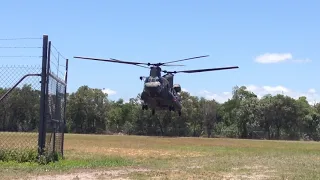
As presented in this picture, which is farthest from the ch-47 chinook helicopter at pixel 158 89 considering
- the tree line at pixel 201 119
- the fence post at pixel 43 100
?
the tree line at pixel 201 119

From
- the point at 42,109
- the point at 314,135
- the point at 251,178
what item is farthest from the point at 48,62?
the point at 314,135

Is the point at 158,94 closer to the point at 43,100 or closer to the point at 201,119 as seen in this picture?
the point at 43,100

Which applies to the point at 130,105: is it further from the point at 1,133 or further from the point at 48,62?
the point at 48,62

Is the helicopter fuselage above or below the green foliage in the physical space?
above

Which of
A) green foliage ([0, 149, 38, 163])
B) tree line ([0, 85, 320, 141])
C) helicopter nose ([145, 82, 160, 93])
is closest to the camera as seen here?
green foliage ([0, 149, 38, 163])

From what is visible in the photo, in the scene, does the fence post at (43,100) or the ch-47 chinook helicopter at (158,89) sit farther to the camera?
the ch-47 chinook helicopter at (158,89)

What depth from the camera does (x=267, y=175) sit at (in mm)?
12555

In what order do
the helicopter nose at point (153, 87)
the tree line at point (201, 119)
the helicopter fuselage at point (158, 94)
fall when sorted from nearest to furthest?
1. the helicopter nose at point (153, 87)
2. the helicopter fuselage at point (158, 94)
3. the tree line at point (201, 119)

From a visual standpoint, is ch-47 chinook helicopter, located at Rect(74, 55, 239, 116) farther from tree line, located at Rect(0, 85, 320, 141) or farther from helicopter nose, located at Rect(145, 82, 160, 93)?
tree line, located at Rect(0, 85, 320, 141)

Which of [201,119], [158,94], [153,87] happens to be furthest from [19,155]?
[201,119]

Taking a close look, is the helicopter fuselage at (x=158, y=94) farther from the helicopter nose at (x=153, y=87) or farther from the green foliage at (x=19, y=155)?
the green foliage at (x=19, y=155)

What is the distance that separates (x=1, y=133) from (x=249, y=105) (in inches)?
3300

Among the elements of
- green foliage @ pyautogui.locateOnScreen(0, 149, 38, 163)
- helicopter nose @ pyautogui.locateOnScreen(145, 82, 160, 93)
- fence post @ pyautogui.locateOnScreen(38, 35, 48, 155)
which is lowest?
green foliage @ pyautogui.locateOnScreen(0, 149, 38, 163)

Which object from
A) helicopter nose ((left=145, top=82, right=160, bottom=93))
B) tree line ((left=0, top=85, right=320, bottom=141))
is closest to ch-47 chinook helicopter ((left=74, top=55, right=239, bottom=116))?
helicopter nose ((left=145, top=82, right=160, bottom=93))
